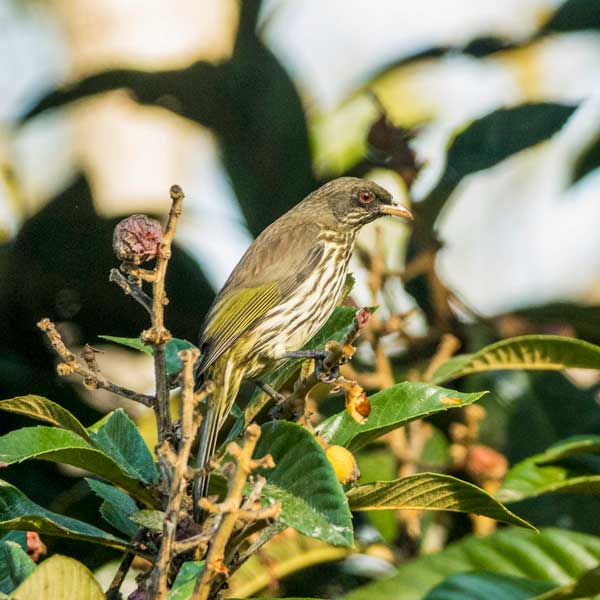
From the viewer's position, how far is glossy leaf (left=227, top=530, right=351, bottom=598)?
3357 mm

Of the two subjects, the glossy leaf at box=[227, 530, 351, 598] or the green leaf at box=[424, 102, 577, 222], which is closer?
the glossy leaf at box=[227, 530, 351, 598]

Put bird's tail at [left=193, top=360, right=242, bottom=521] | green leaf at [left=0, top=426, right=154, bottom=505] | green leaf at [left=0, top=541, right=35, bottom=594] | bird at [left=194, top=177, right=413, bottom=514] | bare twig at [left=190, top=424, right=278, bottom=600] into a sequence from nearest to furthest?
bare twig at [left=190, top=424, right=278, bottom=600] < green leaf at [left=0, top=541, right=35, bottom=594] < green leaf at [left=0, top=426, right=154, bottom=505] < bird's tail at [left=193, top=360, right=242, bottom=521] < bird at [left=194, top=177, right=413, bottom=514]

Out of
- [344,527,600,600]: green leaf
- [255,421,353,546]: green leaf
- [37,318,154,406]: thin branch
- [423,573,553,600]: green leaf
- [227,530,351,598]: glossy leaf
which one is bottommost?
[227,530,351,598]: glossy leaf

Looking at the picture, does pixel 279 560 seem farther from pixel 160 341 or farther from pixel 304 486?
pixel 160 341

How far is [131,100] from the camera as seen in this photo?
436cm

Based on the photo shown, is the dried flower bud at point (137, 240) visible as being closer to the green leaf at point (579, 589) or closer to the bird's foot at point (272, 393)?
the bird's foot at point (272, 393)

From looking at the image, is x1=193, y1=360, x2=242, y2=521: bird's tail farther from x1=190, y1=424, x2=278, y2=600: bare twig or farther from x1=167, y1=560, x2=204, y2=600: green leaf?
x1=190, y1=424, x2=278, y2=600: bare twig

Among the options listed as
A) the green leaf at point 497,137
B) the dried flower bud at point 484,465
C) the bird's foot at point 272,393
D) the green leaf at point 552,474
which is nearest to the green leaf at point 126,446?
the bird's foot at point 272,393

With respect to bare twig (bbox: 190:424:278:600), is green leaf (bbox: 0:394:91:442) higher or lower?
lower

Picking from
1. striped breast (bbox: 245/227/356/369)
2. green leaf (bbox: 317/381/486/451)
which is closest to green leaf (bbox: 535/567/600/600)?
green leaf (bbox: 317/381/486/451)

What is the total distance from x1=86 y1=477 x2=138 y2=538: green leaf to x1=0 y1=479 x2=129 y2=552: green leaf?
86 mm

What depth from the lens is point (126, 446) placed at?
224 centimetres

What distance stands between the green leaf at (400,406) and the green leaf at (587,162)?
2488 mm

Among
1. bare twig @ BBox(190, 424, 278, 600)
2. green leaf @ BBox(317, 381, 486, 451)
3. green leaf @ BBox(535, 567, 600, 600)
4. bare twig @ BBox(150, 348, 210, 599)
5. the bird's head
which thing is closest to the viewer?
bare twig @ BBox(190, 424, 278, 600)
